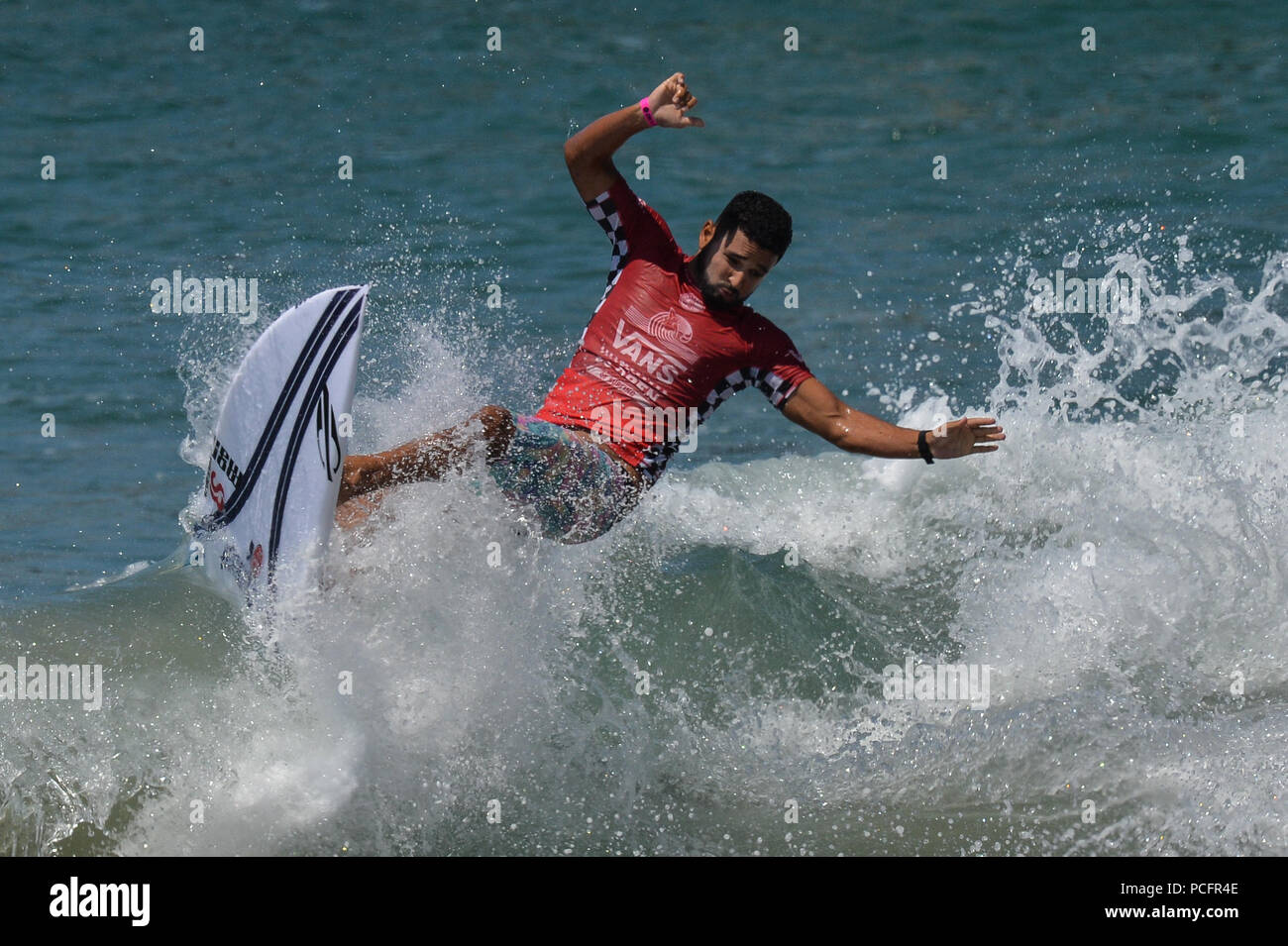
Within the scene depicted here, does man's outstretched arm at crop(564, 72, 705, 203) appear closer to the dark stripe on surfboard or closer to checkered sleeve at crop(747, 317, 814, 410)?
checkered sleeve at crop(747, 317, 814, 410)

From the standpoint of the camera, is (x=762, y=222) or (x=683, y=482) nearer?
(x=762, y=222)

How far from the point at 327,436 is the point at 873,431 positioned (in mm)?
2120

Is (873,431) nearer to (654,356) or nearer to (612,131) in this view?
(654,356)

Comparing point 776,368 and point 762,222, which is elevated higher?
point 762,222

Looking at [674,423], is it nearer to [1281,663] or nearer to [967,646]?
[967,646]

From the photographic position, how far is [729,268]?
603cm

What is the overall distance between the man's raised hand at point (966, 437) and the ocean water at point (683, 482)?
1.22m

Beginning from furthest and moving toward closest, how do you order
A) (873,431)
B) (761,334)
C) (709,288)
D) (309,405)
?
1. (761,334)
2. (709,288)
3. (873,431)
4. (309,405)

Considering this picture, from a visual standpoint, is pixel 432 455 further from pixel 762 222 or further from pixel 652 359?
pixel 762 222

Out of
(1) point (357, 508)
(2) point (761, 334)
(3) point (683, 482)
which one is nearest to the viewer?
(1) point (357, 508)

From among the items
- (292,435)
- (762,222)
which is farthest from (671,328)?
(292,435)

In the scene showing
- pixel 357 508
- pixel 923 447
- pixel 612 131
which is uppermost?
pixel 612 131

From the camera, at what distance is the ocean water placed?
5.74 metres

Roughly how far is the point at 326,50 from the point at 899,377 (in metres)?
10.1
